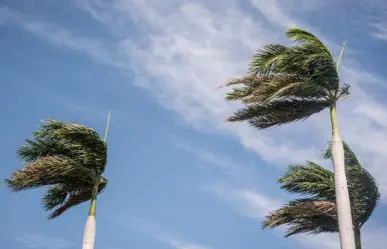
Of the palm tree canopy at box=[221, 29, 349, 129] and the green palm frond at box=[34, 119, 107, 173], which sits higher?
the palm tree canopy at box=[221, 29, 349, 129]

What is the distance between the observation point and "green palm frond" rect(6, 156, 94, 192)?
733 inches

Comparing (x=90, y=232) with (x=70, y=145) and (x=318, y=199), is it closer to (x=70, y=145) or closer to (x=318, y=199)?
(x=70, y=145)

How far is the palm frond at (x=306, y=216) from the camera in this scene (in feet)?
71.2

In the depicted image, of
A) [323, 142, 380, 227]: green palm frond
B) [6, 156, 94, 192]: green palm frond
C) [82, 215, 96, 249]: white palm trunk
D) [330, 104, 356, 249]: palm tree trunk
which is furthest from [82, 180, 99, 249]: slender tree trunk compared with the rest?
[323, 142, 380, 227]: green palm frond

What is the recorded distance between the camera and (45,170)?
Answer: 18.9m

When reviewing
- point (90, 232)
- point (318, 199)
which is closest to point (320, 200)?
point (318, 199)

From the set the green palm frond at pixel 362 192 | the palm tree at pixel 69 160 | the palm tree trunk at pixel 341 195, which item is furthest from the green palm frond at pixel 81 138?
the green palm frond at pixel 362 192

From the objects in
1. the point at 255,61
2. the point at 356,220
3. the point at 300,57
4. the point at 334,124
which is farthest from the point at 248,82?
the point at 356,220

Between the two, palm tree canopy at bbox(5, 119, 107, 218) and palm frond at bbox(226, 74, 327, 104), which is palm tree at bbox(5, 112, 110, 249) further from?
palm frond at bbox(226, 74, 327, 104)

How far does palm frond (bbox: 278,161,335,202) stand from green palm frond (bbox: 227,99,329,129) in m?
2.78

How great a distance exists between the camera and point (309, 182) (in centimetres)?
2212

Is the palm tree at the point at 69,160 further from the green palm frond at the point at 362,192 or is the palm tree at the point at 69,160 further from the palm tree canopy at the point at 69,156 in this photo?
the green palm frond at the point at 362,192

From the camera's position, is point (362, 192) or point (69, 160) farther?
point (362, 192)

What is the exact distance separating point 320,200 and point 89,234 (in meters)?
9.67
